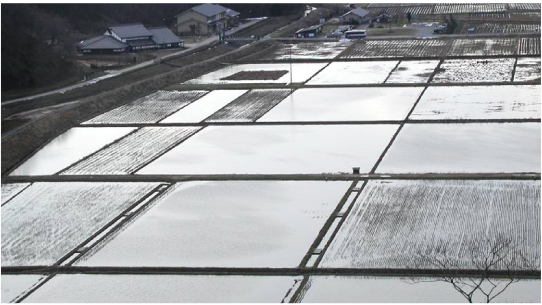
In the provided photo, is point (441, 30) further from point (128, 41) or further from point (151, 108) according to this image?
point (151, 108)

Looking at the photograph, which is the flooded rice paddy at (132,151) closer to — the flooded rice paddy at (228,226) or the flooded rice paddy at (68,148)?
the flooded rice paddy at (68,148)

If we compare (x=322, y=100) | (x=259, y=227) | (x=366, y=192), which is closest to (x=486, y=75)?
(x=322, y=100)

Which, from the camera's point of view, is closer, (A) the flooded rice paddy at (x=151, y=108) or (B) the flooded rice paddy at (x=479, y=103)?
(B) the flooded rice paddy at (x=479, y=103)

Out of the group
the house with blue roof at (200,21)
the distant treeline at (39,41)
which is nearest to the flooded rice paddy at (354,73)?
the distant treeline at (39,41)

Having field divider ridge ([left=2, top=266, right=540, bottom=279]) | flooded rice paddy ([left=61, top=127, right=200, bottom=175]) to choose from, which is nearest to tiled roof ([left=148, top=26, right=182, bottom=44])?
flooded rice paddy ([left=61, top=127, right=200, bottom=175])

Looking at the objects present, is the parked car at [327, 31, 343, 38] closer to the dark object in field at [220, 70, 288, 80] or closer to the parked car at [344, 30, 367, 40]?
the parked car at [344, 30, 367, 40]

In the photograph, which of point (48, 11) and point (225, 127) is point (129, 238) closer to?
point (225, 127)
